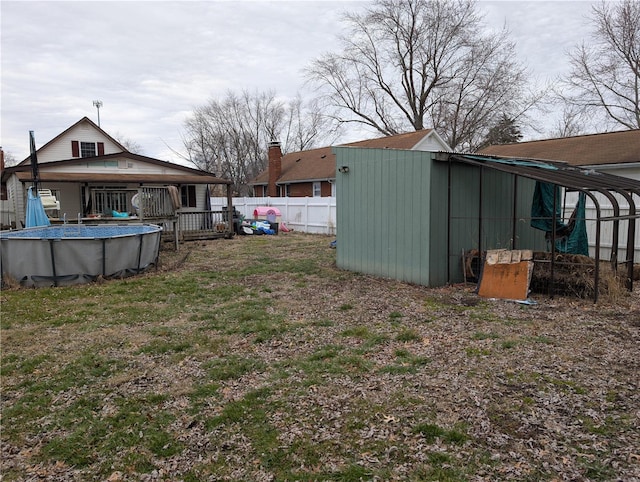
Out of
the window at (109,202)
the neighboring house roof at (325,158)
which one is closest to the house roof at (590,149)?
Result: the neighboring house roof at (325,158)

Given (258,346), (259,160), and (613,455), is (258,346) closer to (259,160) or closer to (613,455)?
(613,455)

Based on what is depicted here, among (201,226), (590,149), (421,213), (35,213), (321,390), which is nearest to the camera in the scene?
(321,390)

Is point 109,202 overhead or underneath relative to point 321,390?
overhead

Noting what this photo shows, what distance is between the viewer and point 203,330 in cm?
585

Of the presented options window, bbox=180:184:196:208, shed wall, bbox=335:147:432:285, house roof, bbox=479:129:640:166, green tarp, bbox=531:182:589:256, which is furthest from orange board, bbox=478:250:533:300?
window, bbox=180:184:196:208

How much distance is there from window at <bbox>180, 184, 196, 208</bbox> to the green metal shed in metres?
11.8

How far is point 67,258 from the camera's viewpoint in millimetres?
8648

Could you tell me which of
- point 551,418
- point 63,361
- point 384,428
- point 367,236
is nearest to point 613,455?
point 551,418

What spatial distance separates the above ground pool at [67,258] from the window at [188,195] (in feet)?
36.2

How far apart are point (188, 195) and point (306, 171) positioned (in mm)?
7253

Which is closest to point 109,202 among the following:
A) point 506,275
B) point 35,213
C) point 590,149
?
point 35,213

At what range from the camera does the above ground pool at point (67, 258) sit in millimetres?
8391

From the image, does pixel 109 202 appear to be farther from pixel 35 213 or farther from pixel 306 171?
pixel 306 171

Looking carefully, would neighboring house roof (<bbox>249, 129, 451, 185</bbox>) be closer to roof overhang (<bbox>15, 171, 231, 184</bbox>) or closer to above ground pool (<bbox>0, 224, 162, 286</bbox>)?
roof overhang (<bbox>15, 171, 231, 184</bbox>)
